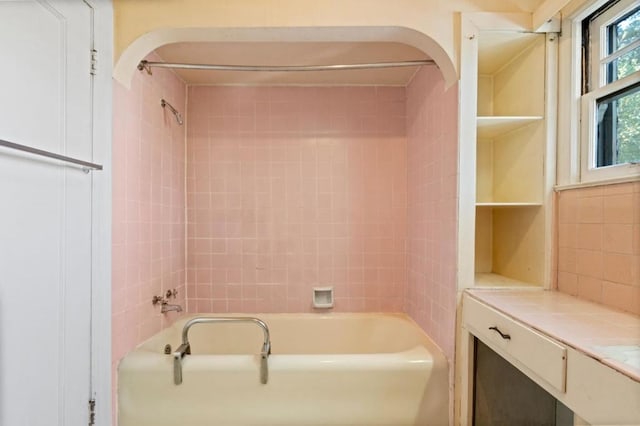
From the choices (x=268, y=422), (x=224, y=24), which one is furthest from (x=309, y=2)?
(x=268, y=422)

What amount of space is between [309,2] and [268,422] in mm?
1949

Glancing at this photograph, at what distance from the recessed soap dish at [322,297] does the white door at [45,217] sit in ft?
4.51

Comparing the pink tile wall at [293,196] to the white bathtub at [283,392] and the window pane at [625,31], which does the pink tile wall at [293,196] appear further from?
the window pane at [625,31]

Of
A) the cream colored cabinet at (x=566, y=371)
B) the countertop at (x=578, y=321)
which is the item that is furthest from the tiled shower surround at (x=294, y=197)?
the cream colored cabinet at (x=566, y=371)

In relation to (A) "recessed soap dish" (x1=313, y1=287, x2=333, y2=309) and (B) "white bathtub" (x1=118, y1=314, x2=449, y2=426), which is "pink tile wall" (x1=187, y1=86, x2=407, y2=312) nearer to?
(A) "recessed soap dish" (x1=313, y1=287, x2=333, y2=309)

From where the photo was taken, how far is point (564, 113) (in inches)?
59.6

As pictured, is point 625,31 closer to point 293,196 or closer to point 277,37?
point 277,37

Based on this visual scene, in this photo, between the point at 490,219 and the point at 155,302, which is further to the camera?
the point at 490,219

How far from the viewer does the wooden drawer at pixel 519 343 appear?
0.94m

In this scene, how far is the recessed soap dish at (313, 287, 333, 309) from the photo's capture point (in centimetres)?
239

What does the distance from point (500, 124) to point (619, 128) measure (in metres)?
0.47

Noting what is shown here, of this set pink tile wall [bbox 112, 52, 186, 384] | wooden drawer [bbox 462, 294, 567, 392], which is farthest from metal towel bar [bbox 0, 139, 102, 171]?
wooden drawer [bbox 462, 294, 567, 392]

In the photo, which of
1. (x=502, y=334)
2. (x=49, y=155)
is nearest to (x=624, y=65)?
(x=502, y=334)

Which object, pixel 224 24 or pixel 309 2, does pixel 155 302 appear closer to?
pixel 224 24
